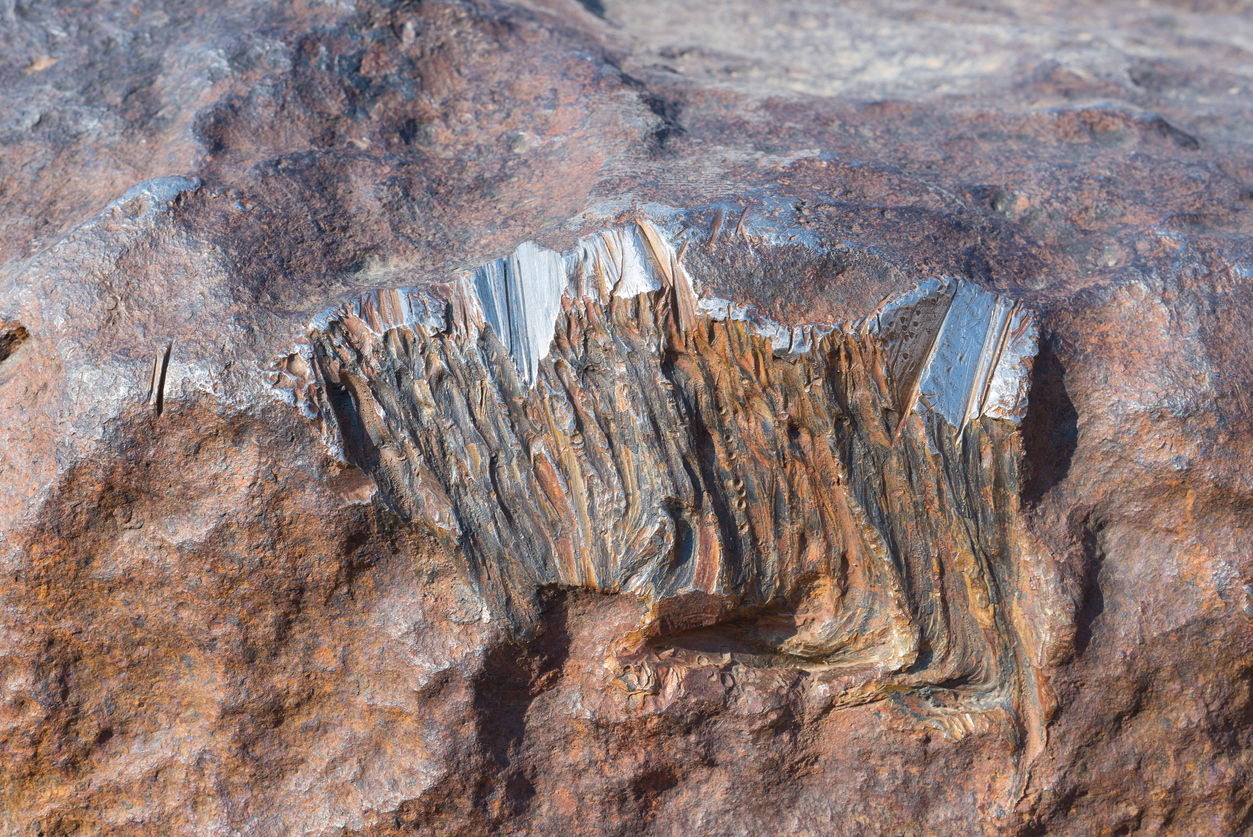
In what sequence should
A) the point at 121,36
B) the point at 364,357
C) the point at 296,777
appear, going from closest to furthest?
the point at 364,357, the point at 296,777, the point at 121,36

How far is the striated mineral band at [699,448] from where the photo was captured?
190 centimetres

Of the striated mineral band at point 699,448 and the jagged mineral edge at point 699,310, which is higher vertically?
the jagged mineral edge at point 699,310

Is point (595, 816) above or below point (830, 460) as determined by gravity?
below

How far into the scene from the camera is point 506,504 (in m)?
1.94

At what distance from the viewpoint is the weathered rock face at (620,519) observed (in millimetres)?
1900

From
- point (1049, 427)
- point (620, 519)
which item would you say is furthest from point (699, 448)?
point (1049, 427)

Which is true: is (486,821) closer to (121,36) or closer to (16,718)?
(16,718)

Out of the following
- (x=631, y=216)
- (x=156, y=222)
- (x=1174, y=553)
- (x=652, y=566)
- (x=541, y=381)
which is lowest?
(x=652, y=566)

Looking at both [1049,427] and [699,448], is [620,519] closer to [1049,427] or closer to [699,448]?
[699,448]

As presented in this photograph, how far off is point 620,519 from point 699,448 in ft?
0.74

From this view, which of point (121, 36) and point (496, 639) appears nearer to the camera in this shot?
point (496, 639)

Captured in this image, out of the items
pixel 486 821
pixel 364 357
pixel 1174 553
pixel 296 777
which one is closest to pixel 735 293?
pixel 364 357

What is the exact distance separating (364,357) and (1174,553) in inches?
70.1

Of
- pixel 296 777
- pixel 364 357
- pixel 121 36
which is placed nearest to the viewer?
pixel 364 357
